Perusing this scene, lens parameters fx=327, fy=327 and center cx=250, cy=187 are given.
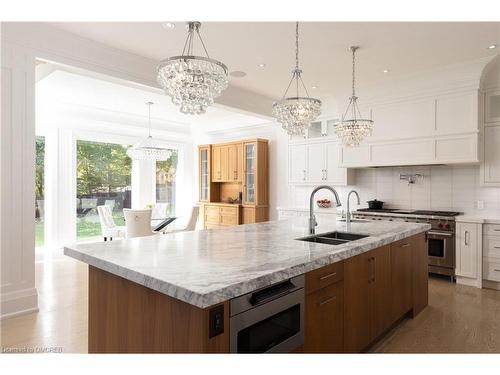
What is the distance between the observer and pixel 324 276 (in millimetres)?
1885

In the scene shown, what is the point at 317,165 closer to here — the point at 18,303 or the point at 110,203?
the point at 110,203

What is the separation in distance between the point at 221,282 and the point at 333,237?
1.64 meters

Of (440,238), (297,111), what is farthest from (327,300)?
(440,238)

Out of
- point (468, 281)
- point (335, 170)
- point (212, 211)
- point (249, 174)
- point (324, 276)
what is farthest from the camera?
point (212, 211)

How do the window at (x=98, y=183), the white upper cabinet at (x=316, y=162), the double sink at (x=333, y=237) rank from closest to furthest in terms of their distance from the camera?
1. the double sink at (x=333, y=237)
2. the white upper cabinet at (x=316, y=162)
3. the window at (x=98, y=183)

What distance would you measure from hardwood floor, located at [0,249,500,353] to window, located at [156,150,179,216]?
3.87 m

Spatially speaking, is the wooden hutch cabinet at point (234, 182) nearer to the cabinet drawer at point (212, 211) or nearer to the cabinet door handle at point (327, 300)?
the cabinet drawer at point (212, 211)

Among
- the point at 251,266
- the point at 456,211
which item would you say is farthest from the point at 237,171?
the point at 251,266

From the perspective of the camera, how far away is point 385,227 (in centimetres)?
302

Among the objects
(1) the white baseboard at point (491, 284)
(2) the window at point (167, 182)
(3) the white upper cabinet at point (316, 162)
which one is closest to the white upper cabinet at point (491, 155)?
(1) the white baseboard at point (491, 284)

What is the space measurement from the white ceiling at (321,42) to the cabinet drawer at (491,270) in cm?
245

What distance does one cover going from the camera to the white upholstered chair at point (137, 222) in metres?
4.85

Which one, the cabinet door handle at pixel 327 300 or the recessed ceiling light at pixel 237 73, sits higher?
the recessed ceiling light at pixel 237 73
